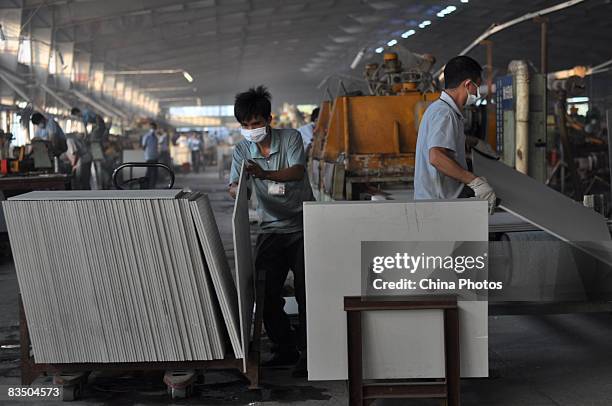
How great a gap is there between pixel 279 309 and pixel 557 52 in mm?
35139

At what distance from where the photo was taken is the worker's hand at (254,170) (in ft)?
14.4

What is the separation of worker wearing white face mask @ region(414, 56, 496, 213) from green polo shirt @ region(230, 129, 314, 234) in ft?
2.26

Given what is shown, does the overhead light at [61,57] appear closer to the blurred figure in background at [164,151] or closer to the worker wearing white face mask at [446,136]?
the blurred figure in background at [164,151]

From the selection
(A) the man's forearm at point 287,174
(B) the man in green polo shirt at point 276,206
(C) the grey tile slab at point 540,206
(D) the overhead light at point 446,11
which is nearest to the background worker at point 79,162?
(B) the man in green polo shirt at point 276,206

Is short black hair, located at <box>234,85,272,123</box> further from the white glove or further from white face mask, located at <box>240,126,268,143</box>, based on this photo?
the white glove

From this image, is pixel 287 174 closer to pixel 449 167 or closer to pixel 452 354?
pixel 449 167

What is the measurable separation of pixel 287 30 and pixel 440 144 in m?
29.3

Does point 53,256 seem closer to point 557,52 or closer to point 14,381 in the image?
point 14,381

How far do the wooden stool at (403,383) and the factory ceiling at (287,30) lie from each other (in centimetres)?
1898

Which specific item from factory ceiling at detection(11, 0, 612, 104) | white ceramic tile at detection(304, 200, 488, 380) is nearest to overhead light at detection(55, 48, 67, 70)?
factory ceiling at detection(11, 0, 612, 104)

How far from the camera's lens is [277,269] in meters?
4.74

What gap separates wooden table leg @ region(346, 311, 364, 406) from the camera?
11.4 feet

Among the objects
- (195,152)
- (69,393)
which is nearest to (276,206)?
(69,393)

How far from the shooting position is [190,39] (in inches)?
1260
